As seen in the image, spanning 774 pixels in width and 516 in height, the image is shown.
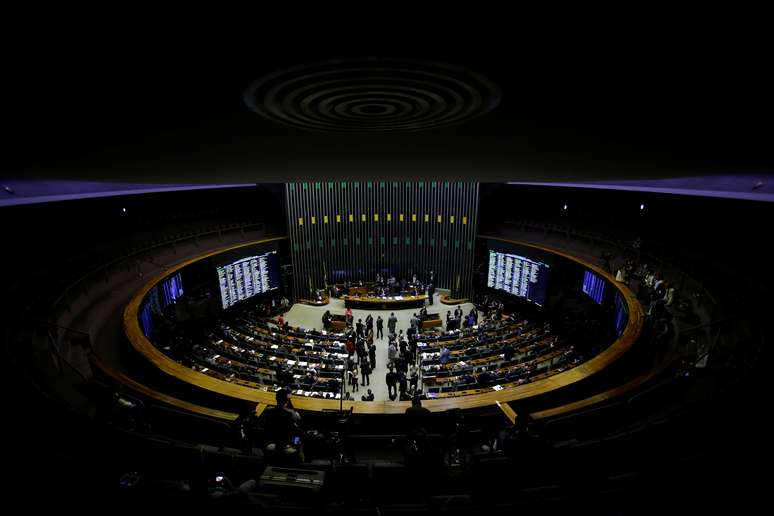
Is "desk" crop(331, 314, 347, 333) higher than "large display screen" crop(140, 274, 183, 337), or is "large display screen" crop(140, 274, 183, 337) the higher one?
"large display screen" crop(140, 274, 183, 337)

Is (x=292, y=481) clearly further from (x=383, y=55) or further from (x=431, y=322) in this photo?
(x=431, y=322)

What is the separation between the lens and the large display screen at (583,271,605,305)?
1325 cm

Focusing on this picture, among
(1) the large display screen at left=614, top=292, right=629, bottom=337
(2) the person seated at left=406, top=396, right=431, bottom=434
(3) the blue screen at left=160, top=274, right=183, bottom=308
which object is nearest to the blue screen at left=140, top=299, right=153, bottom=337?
(3) the blue screen at left=160, top=274, right=183, bottom=308

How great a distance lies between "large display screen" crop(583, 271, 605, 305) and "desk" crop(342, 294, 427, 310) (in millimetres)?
7651

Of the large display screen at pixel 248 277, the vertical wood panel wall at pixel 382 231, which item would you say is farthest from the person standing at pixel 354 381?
the vertical wood panel wall at pixel 382 231

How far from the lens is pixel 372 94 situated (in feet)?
5.26

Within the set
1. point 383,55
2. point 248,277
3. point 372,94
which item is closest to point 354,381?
point 248,277

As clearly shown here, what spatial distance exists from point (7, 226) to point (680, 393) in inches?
616

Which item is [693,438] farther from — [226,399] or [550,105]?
[226,399]

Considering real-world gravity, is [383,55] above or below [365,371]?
above

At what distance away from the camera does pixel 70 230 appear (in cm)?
1177

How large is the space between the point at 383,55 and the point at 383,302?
17.6 meters

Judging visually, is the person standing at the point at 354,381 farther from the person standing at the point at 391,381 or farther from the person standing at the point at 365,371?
the person standing at the point at 391,381

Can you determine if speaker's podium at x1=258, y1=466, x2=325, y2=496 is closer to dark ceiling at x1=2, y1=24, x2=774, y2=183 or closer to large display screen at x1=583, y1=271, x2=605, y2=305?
dark ceiling at x1=2, y1=24, x2=774, y2=183
